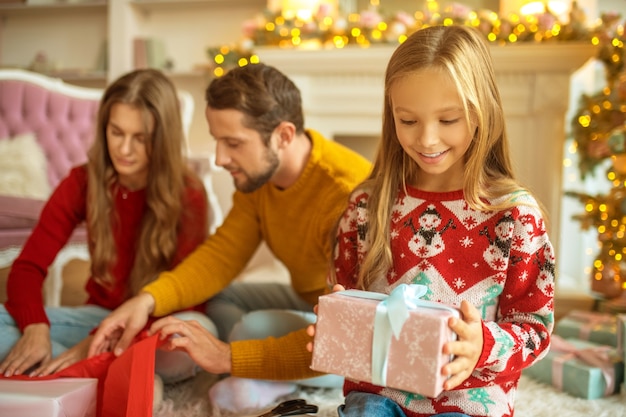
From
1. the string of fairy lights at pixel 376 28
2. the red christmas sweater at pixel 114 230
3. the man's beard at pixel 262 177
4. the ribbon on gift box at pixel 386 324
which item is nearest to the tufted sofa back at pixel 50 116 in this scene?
the string of fairy lights at pixel 376 28

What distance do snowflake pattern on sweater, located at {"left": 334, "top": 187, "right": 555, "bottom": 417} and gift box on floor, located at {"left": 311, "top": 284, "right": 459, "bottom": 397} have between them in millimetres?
142

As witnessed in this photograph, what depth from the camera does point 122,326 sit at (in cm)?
136

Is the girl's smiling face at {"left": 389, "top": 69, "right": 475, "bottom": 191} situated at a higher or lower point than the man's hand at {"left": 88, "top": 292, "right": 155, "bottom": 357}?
higher

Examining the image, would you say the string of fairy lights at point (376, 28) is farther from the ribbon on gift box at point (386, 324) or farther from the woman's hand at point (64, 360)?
the ribbon on gift box at point (386, 324)

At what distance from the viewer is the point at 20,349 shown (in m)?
1.37

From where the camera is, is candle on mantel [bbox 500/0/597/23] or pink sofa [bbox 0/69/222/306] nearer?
pink sofa [bbox 0/69/222/306]

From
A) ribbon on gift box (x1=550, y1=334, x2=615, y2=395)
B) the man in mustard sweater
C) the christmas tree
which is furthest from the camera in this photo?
the christmas tree

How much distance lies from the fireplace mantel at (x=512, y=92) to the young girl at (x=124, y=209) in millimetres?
1668

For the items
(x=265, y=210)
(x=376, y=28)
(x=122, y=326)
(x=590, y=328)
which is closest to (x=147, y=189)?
(x=265, y=210)

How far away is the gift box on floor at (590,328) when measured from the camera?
186 cm

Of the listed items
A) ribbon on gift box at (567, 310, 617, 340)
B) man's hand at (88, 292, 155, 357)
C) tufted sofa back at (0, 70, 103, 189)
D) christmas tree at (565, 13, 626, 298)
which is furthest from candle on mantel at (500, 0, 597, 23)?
man's hand at (88, 292, 155, 357)

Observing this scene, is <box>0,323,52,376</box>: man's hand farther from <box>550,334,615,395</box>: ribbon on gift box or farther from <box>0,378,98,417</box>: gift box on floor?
<box>550,334,615,395</box>: ribbon on gift box

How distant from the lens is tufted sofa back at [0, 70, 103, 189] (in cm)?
307

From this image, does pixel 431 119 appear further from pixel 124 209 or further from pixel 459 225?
pixel 124 209
